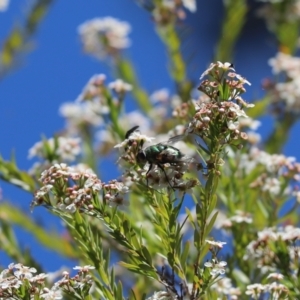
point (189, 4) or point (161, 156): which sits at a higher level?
point (189, 4)

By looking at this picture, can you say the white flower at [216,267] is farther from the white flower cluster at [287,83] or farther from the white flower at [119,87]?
the white flower cluster at [287,83]

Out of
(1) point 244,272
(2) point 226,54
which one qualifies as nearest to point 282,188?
(1) point 244,272

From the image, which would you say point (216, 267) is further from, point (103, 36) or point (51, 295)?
point (103, 36)

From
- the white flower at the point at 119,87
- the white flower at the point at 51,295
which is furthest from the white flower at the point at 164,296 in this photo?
the white flower at the point at 119,87

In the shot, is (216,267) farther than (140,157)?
No

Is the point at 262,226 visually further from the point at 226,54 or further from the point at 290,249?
the point at 226,54

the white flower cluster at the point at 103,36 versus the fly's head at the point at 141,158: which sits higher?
the white flower cluster at the point at 103,36

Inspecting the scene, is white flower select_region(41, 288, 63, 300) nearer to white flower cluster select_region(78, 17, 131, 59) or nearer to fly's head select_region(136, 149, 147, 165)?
fly's head select_region(136, 149, 147, 165)

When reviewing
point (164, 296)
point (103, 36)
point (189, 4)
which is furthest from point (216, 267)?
point (103, 36)

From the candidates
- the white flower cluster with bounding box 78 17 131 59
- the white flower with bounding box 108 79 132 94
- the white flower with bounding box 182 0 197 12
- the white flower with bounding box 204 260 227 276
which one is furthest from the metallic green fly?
the white flower cluster with bounding box 78 17 131 59
